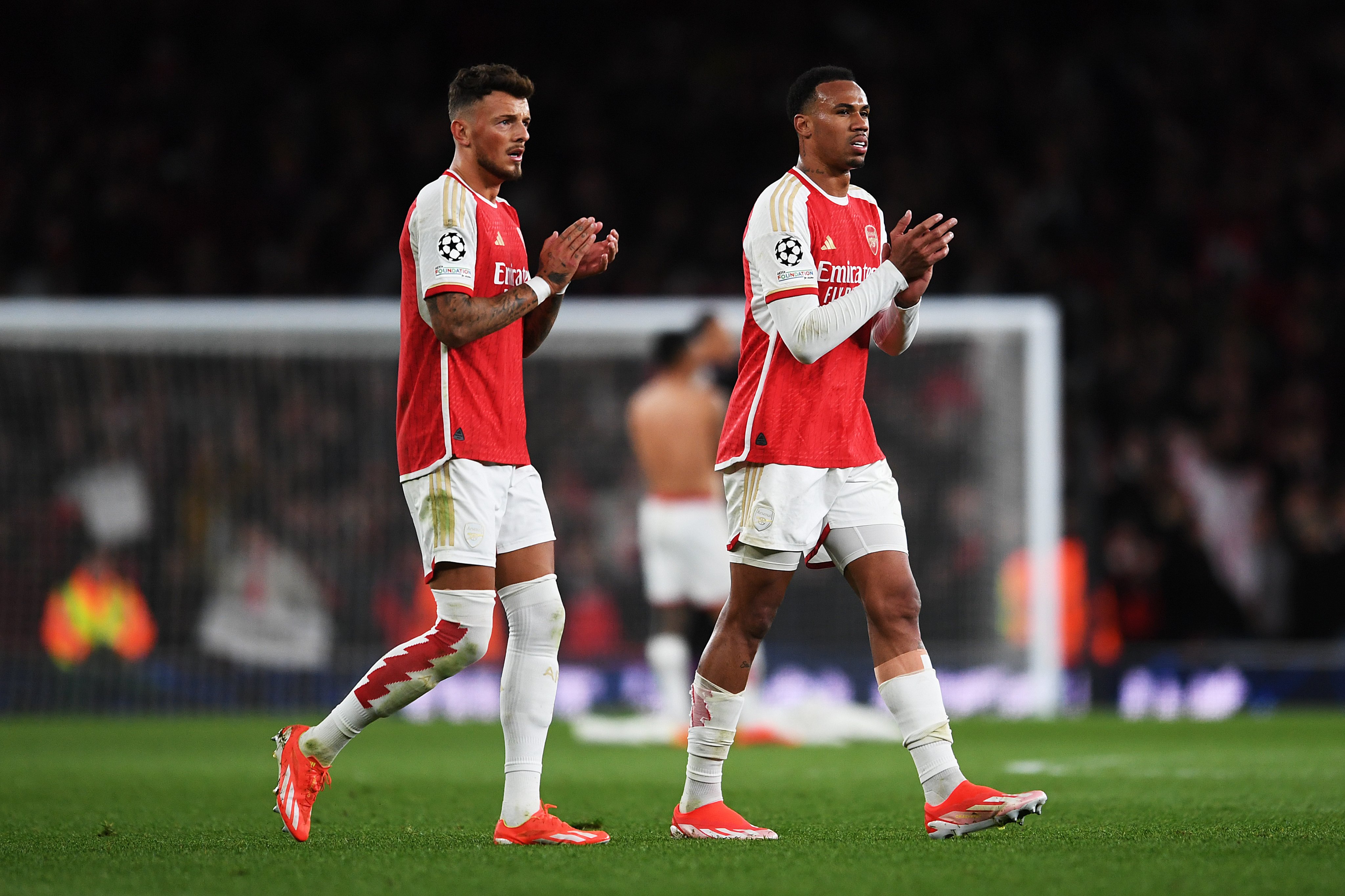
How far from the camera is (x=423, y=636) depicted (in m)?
4.76

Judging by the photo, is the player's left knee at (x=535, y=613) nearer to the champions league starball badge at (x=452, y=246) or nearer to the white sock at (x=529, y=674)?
the white sock at (x=529, y=674)

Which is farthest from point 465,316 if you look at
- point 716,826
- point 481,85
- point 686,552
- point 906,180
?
point 906,180

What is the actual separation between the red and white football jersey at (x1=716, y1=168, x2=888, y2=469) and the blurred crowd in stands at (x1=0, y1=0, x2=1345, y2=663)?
820 cm

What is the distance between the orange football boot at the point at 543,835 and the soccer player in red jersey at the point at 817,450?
0.38 meters

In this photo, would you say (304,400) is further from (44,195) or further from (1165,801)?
(1165,801)

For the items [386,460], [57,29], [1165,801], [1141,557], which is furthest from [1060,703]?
[57,29]

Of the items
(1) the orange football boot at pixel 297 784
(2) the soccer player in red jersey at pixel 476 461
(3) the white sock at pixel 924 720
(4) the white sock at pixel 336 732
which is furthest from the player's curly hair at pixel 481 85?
(3) the white sock at pixel 924 720

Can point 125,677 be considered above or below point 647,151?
below

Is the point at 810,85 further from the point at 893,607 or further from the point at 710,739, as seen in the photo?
the point at 710,739

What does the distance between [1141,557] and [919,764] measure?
367 inches

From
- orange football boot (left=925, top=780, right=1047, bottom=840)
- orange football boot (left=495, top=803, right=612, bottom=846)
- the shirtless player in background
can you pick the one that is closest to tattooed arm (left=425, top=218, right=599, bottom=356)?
orange football boot (left=495, top=803, right=612, bottom=846)

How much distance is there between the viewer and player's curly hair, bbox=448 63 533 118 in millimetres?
4887

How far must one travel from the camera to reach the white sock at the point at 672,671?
30.3 ft

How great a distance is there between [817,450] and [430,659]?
4.12 feet
